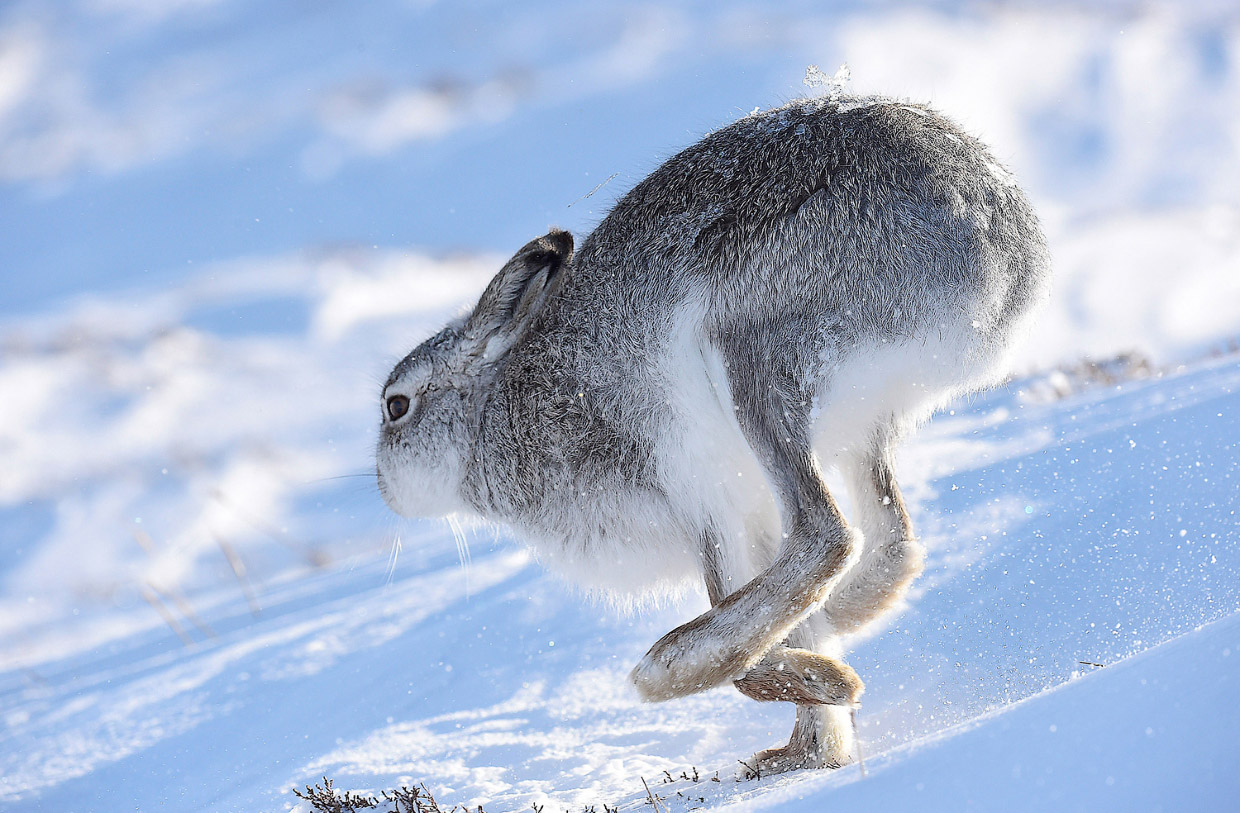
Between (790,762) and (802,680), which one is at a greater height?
(802,680)

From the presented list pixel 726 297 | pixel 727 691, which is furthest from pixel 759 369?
pixel 727 691

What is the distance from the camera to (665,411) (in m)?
3.16

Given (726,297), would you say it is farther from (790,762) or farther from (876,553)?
(790,762)

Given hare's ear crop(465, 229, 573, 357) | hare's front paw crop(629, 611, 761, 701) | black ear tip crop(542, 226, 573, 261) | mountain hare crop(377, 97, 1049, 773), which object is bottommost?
hare's front paw crop(629, 611, 761, 701)

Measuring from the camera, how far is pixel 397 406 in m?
4.07

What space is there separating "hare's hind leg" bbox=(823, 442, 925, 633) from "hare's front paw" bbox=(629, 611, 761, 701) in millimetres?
788

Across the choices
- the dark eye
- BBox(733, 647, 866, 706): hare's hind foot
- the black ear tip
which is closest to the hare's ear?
the black ear tip

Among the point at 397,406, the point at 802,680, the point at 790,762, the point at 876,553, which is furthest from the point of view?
the point at 397,406

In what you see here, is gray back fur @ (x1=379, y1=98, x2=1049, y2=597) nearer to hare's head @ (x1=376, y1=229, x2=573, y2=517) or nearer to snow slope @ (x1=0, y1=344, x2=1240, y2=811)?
hare's head @ (x1=376, y1=229, x2=573, y2=517)

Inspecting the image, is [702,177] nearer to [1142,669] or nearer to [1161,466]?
[1142,669]

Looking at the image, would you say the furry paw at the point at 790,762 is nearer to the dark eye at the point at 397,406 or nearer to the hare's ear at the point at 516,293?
the hare's ear at the point at 516,293

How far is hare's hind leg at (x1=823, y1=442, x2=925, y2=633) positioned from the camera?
3.52m

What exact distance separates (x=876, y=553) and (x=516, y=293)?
177cm

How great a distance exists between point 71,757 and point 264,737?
1.44m
